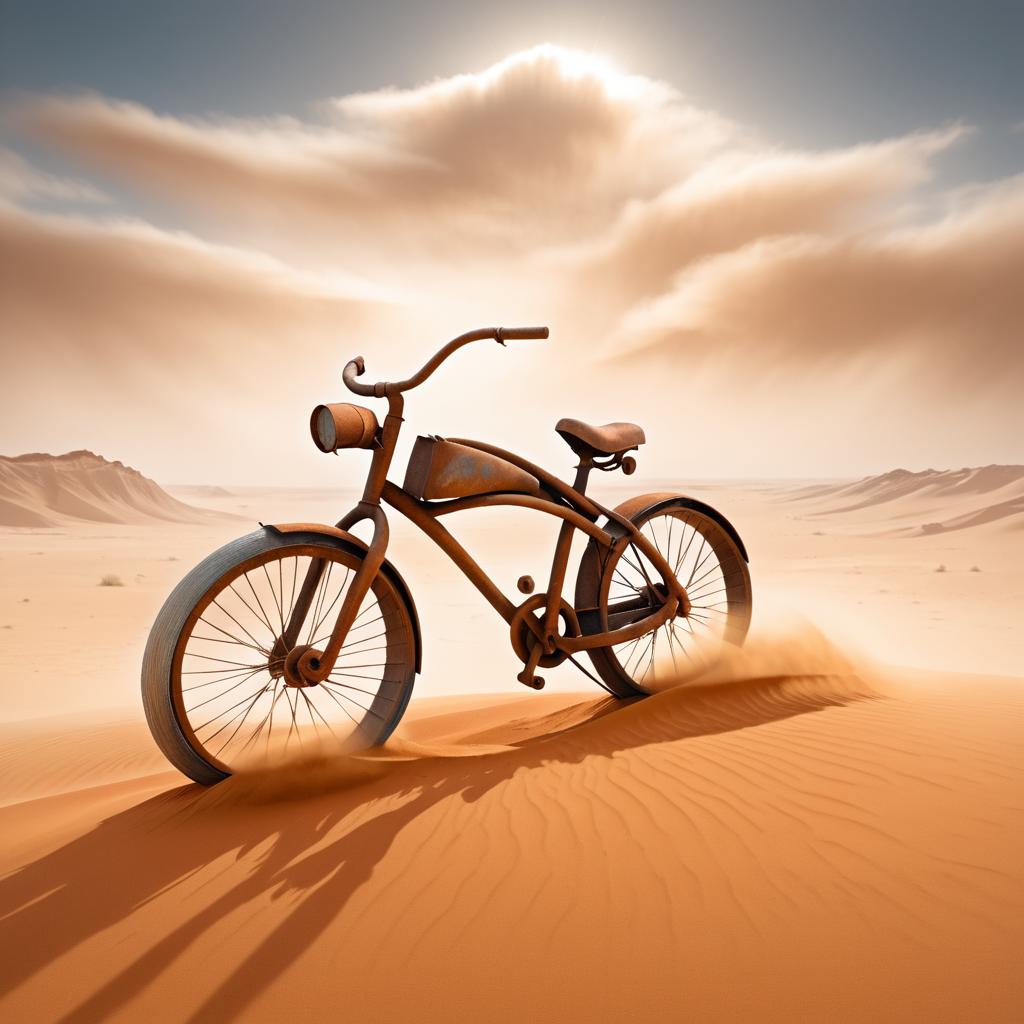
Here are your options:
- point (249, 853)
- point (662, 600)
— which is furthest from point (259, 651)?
point (662, 600)

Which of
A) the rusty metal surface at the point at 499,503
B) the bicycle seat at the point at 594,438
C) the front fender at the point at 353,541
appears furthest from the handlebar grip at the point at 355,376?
the bicycle seat at the point at 594,438

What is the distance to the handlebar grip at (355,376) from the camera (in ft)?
12.0

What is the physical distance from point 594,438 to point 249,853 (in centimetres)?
303

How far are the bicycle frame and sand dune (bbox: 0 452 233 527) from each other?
154ft

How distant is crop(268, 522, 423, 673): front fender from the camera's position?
11.0 feet

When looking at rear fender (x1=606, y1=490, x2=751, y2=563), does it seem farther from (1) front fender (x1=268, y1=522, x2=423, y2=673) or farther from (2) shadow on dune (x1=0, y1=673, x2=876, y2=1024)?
(1) front fender (x1=268, y1=522, x2=423, y2=673)

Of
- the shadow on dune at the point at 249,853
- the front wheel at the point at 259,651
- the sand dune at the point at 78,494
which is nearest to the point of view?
the shadow on dune at the point at 249,853

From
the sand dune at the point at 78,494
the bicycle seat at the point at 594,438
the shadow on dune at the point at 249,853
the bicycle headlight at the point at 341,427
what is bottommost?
the shadow on dune at the point at 249,853

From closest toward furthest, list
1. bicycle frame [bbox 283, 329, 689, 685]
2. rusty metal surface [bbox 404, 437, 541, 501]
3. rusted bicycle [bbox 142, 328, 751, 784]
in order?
rusted bicycle [bbox 142, 328, 751, 784]
bicycle frame [bbox 283, 329, 689, 685]
rusty metal surface [bbox 404, 437, 541, 501]

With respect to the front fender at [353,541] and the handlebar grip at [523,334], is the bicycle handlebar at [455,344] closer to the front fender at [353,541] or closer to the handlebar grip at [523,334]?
the handlebar grip at [523,334]

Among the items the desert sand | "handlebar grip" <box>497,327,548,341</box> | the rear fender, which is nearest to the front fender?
the desert sand

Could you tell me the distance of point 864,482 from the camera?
66625mm

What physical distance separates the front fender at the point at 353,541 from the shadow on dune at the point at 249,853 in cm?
72

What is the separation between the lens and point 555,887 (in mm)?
2279
